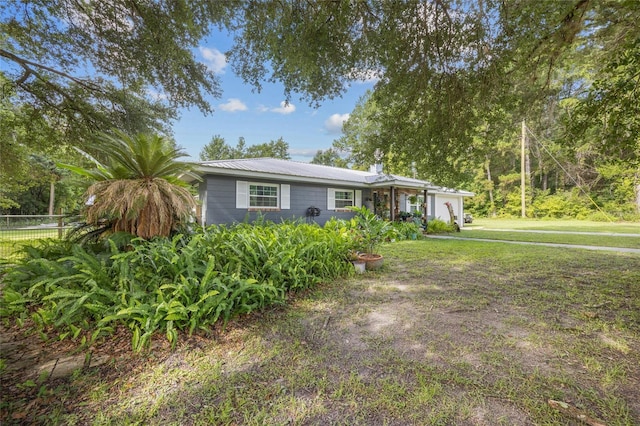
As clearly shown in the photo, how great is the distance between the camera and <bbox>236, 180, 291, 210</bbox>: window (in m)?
9.53

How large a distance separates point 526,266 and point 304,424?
6318mm

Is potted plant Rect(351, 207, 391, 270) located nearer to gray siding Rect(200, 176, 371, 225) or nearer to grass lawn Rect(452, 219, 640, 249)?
gray siding Rect(200, 176, 371, 225)

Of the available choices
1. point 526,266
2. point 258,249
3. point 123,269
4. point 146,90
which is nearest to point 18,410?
point 123,269

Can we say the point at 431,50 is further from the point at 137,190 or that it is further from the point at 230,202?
the point at 230,202

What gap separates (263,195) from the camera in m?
10.1

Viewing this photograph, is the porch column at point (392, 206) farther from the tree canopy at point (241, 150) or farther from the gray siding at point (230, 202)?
the tree canopy at point (241, 150)

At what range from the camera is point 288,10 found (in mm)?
3729

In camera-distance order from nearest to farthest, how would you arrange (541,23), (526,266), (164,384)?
(164,384), (541,23), (526,266)

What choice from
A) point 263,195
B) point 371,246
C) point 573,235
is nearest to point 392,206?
point 263,195

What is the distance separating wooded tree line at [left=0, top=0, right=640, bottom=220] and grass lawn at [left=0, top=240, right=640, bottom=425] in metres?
2.72

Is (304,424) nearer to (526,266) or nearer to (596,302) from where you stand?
(596,302)

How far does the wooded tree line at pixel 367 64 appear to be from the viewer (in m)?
3.67

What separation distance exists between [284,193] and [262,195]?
0.90 metres

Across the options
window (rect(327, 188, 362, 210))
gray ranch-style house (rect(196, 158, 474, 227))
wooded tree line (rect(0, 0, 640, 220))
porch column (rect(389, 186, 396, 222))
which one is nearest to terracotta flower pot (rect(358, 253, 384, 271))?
wooded tree line (rect(0, 0, 640, 220))
